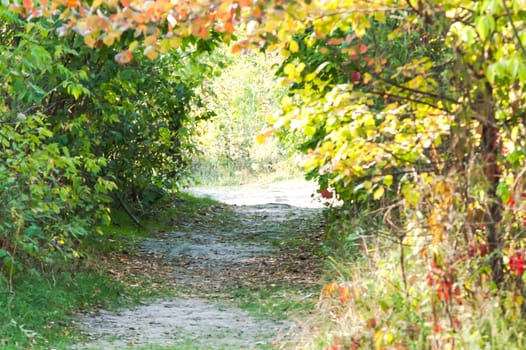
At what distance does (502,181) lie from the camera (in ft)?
16.7

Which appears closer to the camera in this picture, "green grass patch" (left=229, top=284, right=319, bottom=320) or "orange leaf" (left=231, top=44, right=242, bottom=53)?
"orange leaf" (left=231, top=44, right=242, bottom=53)

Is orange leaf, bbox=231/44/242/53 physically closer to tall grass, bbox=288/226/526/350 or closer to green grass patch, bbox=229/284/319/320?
tall grass, bbox=288/226/526/350

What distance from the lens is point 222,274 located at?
464 inches

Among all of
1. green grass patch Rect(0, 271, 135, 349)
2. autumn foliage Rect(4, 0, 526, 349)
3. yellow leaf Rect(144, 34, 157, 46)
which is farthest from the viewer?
green grass patch Rect(0, 271, 135, 349)

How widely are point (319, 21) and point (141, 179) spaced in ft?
33.5

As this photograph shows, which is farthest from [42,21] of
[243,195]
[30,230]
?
[243,195]

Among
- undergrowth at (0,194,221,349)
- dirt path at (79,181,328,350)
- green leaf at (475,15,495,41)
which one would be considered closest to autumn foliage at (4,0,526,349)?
green leaf at (475,15,495,41)

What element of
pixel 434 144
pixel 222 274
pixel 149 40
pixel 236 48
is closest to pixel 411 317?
pixel 434 144

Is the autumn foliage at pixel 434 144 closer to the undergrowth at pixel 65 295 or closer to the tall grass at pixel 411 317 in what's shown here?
the tall grass at pixel 411 317

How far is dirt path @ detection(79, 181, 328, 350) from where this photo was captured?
786 cm

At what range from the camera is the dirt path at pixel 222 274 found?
7.86m

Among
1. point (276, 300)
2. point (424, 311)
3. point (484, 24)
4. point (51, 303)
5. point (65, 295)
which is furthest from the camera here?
point (276, 300)

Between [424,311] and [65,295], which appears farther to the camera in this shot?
[65,295]

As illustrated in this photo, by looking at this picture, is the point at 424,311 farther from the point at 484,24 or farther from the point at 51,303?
the point at 51,303
